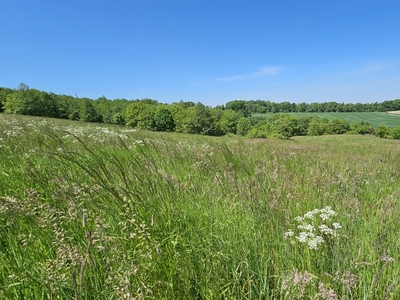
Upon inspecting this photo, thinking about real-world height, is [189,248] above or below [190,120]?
below

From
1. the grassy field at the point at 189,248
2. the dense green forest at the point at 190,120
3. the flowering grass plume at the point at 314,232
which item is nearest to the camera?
the grassy field at the point at 189,248

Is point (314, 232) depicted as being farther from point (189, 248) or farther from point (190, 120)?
point (190, 120)

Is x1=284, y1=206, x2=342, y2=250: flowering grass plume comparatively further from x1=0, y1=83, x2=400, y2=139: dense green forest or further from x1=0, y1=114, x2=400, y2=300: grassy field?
x1=0, y1=83, x2=400, y2=139: dense green forest

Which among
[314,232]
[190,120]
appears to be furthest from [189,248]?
[190,120]

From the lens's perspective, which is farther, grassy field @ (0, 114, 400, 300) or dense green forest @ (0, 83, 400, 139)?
dense green forest @ (0, 83, 400, 139)

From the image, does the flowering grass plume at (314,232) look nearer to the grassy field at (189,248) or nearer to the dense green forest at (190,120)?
the grassy field at (189,248)

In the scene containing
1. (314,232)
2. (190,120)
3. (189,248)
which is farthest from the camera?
(190,120)

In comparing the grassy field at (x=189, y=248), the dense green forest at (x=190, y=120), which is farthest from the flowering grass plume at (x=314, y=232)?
the dense green forest at (x=190, y=120)

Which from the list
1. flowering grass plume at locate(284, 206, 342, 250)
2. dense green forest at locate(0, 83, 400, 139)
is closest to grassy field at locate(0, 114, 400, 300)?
flowering grass plume at locate(284, 206, 342, 250)

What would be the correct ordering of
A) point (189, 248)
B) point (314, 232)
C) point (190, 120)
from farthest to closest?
point (190, 120) < point (314, 232) < point (189, 248)

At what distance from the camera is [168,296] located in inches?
53.1

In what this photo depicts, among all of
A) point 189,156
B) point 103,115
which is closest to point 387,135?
point 189,156

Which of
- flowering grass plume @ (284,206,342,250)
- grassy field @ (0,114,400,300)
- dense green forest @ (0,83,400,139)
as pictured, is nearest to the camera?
grassy field @ (0,114,400,300)

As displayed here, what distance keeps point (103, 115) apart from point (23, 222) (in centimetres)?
11287
